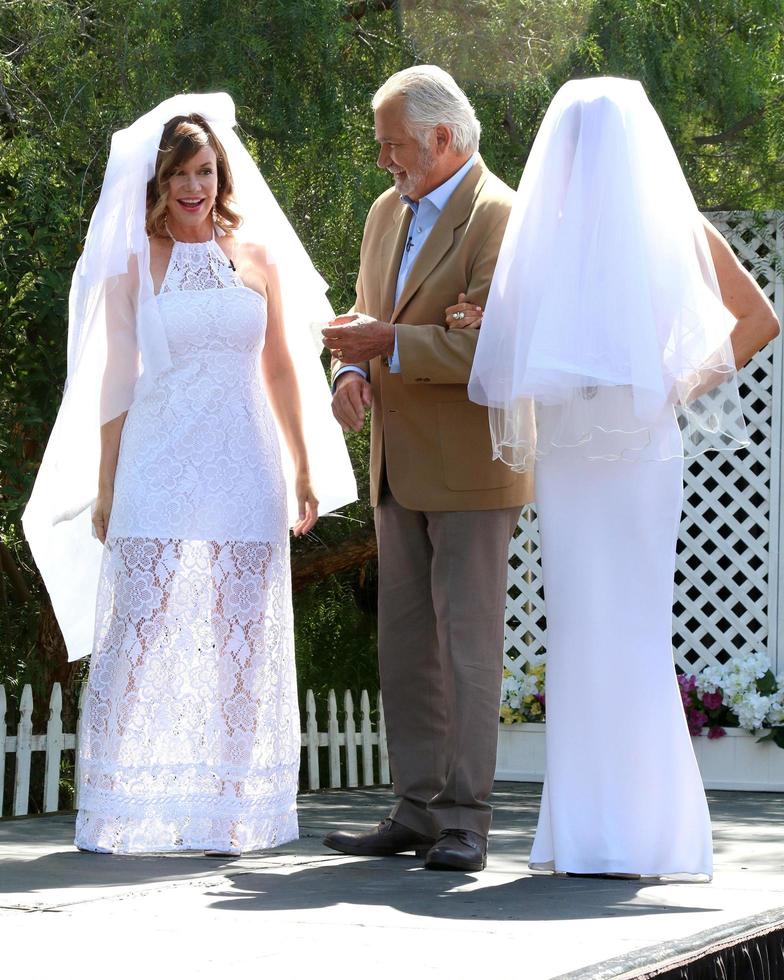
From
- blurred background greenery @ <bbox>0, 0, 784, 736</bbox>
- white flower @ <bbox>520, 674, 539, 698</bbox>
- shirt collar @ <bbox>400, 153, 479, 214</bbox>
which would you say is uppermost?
blurred background greenery @ <bbox>0, 0, 784, 736</bbox>

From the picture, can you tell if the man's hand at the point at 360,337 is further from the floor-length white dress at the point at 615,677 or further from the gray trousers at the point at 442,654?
the floor-length white dress at the point at 615,677

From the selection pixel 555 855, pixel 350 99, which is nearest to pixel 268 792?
pixel 555 855

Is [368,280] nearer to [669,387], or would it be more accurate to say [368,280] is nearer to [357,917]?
[669,387]

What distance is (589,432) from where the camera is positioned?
10.7ft

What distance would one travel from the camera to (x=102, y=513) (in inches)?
151

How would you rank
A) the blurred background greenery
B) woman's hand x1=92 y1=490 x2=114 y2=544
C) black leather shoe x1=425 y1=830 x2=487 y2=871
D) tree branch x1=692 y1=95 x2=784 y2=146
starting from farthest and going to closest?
tree branch x1=692 y1=95 x2=784 y2=146, the blurred background greenery, woman's hand x1=92 y1=490 x2=114 y2=544, black leather shoe x1=425 y1=830 x2=487 y2=871

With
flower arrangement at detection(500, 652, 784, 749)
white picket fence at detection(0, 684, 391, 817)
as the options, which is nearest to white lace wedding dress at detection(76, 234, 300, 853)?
white picket fence at detection(0, 684, 391, 817)

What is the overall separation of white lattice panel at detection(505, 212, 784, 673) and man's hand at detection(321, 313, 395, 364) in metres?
3.45

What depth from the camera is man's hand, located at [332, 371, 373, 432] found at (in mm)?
3660

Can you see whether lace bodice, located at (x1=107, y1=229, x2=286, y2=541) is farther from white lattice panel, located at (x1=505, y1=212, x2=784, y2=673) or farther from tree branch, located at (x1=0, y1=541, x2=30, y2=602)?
white lattice panel, located at (x1=505, y1=212, x2=784, y2=673)

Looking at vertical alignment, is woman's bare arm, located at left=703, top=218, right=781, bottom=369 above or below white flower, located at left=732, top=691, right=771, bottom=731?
above

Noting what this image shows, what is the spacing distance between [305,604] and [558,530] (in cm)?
490

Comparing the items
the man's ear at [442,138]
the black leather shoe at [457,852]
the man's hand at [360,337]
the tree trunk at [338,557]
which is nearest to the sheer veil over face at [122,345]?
the man's hand at [360,337]

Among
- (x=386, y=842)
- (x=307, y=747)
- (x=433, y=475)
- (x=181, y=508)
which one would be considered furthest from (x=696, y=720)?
(x=181, y=508)
